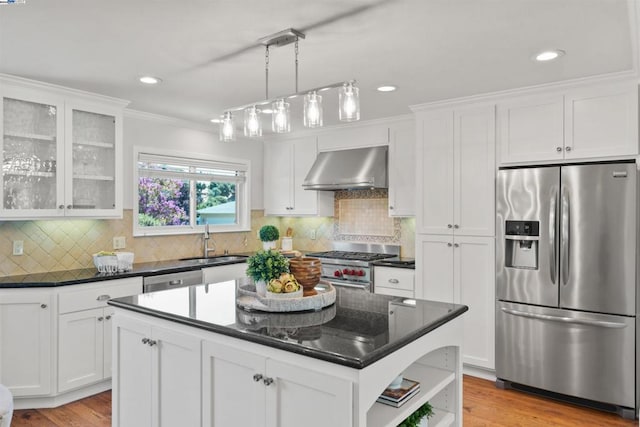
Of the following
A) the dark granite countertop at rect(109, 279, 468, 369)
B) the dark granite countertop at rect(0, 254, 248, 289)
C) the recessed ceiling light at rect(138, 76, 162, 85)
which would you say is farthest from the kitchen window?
the dark granite countertop at rect(109, 279, 468, 369)

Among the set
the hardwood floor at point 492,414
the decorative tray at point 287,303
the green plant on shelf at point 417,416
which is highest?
the decorative tray at point 287,303

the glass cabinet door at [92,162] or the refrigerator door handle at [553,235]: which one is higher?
the glass cabinet door at [92,162]

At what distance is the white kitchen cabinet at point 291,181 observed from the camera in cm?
518

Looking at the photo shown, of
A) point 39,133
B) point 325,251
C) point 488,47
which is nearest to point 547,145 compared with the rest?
point 488,47

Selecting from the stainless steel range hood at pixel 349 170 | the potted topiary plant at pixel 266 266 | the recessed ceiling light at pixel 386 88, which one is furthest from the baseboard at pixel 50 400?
the recessed ceiling light at pixel 386 88

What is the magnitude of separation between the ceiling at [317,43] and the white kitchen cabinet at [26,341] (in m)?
1.64

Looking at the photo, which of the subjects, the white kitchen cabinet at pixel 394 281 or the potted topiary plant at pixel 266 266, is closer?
the potted topiary plant at pixel 266 266

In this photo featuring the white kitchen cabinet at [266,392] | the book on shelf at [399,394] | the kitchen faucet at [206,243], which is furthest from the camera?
the kitchen faucet at [206,243]

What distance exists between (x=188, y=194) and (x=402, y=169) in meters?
2.43

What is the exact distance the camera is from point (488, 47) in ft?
8.34

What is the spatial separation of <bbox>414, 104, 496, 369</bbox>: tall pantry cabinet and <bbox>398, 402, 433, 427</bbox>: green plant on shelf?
1.81 m

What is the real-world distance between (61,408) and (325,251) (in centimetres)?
314

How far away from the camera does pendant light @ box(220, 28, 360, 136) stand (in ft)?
6.91

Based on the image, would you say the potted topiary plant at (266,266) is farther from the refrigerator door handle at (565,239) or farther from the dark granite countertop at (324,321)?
the refrigerator door handle at (565,239)
